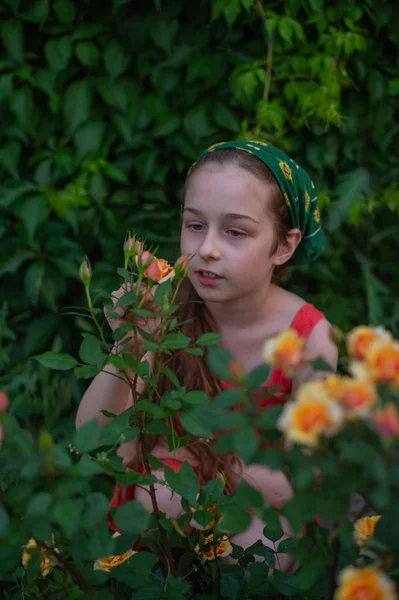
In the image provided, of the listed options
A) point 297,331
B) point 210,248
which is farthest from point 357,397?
point 297,331

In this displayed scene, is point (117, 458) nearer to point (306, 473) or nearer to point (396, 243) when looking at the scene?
point (306, 473)

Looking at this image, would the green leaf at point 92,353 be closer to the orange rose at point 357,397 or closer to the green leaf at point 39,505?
the green leaf at point 39,505

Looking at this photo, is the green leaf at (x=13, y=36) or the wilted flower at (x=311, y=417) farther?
the green leaf at (x=13, y=36)

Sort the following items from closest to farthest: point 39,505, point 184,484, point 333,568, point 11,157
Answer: point 39,505
point 333,568
point 184,484
point 11,157

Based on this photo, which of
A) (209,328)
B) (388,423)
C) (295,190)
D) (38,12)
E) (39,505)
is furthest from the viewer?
(38,12)

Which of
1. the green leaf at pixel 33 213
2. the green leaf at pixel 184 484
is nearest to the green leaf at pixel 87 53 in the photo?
the green leaf at pixel 33 213

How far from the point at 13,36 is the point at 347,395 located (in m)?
2.09

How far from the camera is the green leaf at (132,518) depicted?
0.81 meters

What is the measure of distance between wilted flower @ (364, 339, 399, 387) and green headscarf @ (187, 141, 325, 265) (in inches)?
44.4

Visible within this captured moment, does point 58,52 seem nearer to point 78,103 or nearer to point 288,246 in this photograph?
point 78,103

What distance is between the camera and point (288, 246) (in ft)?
5.99

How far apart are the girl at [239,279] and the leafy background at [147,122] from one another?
Result: 548mm

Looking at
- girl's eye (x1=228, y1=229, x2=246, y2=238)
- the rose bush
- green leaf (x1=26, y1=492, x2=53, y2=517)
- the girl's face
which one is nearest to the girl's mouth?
the girl's face

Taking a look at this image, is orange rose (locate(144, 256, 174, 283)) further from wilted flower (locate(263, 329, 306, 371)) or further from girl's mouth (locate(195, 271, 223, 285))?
girl's mouth (locate(195, 271, 223, 285))
